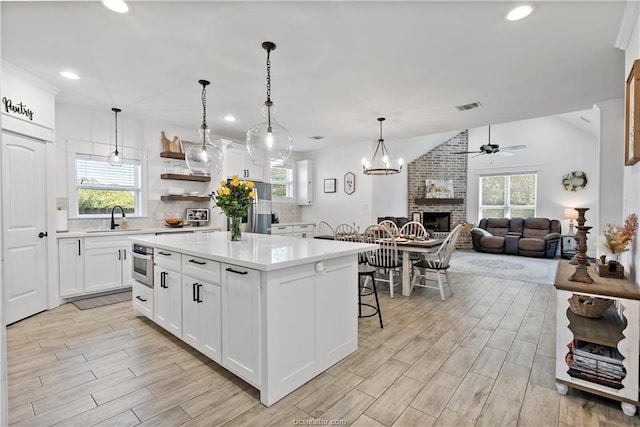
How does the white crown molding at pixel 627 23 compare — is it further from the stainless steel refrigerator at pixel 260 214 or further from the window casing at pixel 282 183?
the window casing at pixel 282 183

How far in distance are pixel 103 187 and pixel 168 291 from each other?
273 centimetres

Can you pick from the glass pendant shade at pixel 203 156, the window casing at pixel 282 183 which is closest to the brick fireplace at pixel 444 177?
the window casing at pixel 282 183

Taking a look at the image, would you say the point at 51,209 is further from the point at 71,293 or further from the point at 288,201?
the point at 288,201

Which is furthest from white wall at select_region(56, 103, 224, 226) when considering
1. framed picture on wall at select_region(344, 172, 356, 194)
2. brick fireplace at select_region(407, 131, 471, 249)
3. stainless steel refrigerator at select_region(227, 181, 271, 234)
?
brick fireplace at select_region(407, 131, 471, 249)

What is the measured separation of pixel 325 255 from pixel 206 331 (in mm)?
1097

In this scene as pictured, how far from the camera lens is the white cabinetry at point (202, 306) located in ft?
7.57

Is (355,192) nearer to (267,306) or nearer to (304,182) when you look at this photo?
(304,182)

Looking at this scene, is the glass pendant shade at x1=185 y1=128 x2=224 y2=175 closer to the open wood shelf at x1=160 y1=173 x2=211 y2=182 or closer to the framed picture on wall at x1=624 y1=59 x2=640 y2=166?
the open wood shelf at x1=160 y1=173 x2=211 y2=182

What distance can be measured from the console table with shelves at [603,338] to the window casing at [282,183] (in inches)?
223

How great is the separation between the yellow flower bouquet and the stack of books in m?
2.73

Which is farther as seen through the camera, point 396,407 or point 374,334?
point 374,334

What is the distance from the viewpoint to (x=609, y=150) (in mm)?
3785

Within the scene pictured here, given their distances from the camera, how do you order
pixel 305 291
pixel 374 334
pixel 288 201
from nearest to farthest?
1. pixel 305 291
2. pixel 374 334
3. pixel 288 201

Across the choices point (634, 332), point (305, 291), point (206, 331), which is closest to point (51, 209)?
point (206, 331)
